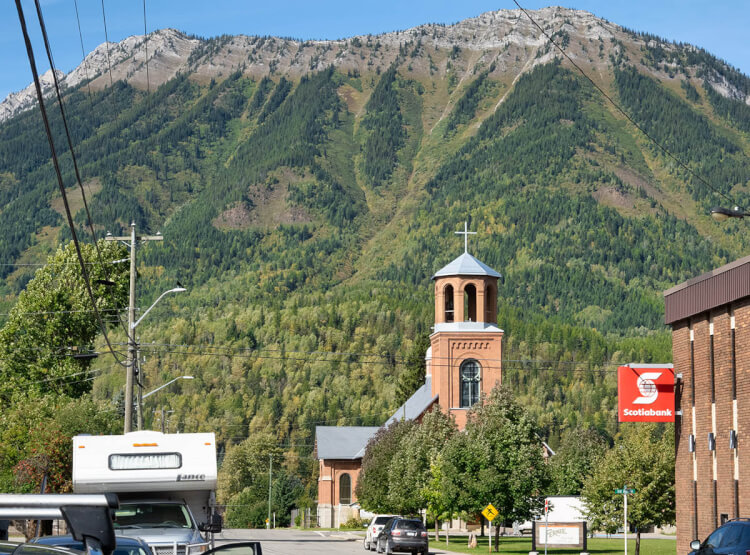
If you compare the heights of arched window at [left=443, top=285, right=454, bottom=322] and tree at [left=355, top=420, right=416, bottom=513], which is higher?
arched window at [left=443, top=285, right=454, bottom=322]

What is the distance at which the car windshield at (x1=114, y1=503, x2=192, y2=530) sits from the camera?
19.2m

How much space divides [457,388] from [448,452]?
3377 cm

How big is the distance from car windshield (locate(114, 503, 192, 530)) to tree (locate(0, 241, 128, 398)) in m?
45.8

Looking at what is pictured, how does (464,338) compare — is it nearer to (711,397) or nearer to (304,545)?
(304,545)

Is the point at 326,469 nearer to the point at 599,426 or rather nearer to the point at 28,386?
the point at 28,386

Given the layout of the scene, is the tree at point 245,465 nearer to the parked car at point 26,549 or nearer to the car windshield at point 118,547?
the car windshield at point 118,547

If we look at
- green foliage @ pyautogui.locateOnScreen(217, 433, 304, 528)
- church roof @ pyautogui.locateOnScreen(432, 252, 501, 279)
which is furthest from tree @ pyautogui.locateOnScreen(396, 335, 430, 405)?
church roof @ pyautogui.locateOnScreen(432, 252, 501, 279)

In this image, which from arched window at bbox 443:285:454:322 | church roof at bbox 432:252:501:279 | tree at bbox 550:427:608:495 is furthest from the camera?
tree at bbox 550:427:608:495

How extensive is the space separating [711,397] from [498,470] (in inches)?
816

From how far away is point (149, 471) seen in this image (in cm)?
1933

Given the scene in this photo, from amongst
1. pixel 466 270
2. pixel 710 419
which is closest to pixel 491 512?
pixel 710 419

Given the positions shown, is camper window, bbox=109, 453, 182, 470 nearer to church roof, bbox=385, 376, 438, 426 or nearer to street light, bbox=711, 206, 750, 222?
street light, bbox=711, 206, 750, 222

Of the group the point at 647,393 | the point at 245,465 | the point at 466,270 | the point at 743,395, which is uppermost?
the point at 466,270

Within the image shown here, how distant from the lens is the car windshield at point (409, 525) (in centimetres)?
4547
